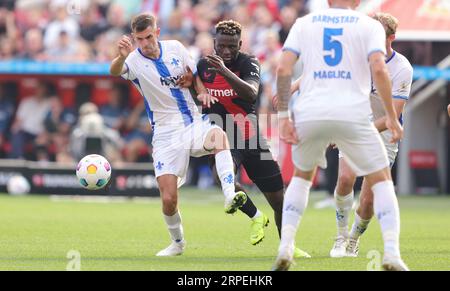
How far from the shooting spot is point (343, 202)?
11000mm

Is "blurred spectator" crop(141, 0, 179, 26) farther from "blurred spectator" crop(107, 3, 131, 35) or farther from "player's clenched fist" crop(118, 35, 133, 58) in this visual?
"player's clenched fist" crop(118, 35, 133, 58)

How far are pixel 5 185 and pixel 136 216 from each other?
662 cm

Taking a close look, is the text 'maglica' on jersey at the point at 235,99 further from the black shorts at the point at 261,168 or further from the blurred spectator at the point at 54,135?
the blurred spectator at the point at 54,135

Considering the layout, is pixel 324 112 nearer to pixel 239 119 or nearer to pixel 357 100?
pixel 357 100

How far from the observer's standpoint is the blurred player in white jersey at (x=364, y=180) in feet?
34.5

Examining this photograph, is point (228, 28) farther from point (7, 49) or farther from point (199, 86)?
point (7, 49)

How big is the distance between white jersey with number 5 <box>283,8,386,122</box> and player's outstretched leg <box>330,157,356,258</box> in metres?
2.50

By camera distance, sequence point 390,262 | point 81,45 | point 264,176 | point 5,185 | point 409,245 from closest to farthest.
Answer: point 390,262 < point 264,176 < point 409,245 < point 5,185 < point 81,45

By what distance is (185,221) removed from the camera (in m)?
15.8

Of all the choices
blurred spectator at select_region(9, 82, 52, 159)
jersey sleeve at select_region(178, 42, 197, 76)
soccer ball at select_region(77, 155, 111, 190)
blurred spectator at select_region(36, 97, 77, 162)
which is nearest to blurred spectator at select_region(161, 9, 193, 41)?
blurred spectator at select_region(36, 97, 77, 162)

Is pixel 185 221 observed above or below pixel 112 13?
below

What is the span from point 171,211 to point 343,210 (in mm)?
1836

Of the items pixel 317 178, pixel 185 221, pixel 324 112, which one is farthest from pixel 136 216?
pixel 324 112

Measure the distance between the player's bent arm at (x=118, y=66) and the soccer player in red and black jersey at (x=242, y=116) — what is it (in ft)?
2.89
